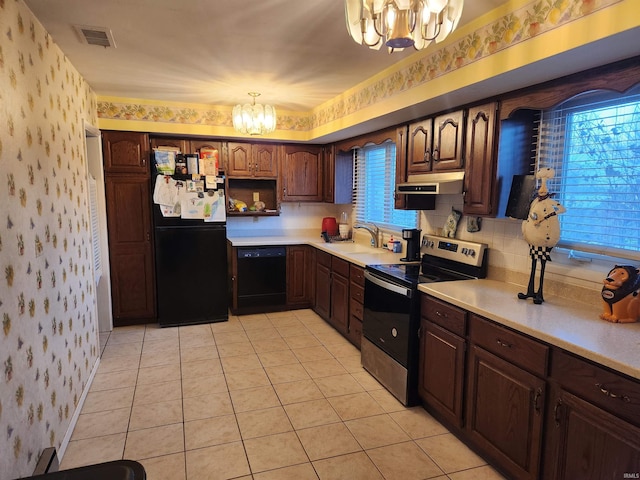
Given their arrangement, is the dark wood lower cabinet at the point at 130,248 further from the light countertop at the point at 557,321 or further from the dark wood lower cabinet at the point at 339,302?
the light countertop at the point at 557,321

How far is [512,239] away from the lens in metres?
2.65

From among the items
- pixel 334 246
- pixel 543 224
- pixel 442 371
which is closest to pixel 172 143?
pixel 334 246

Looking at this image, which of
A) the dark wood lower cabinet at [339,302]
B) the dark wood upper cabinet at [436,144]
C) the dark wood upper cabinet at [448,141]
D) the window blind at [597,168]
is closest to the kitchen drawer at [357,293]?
the dark wood lower cabinet at [339,302]

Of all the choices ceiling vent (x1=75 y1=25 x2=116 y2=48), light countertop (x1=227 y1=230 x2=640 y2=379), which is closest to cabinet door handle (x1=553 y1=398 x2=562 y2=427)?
light countertop (x1=227 y1=230 x2=640 y2=379)

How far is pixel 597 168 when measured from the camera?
2184 mm

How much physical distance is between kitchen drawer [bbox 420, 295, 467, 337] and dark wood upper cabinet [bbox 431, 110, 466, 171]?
95cm

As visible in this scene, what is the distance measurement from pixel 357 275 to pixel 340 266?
385 millimetres

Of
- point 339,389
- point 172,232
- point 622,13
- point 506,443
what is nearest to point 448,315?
point 506,443

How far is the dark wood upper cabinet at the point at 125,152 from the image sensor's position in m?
4.11

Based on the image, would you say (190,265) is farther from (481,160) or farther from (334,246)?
(481,160)

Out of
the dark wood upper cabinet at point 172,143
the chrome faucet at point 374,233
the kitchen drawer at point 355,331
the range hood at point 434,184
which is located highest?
the dark wood upper cabinet at point 172,143

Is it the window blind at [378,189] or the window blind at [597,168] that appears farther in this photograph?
the window blind at [378,189]

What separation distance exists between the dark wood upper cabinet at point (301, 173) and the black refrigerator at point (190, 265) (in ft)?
3.07

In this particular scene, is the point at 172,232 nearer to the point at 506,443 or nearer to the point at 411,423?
the point at 411,423
